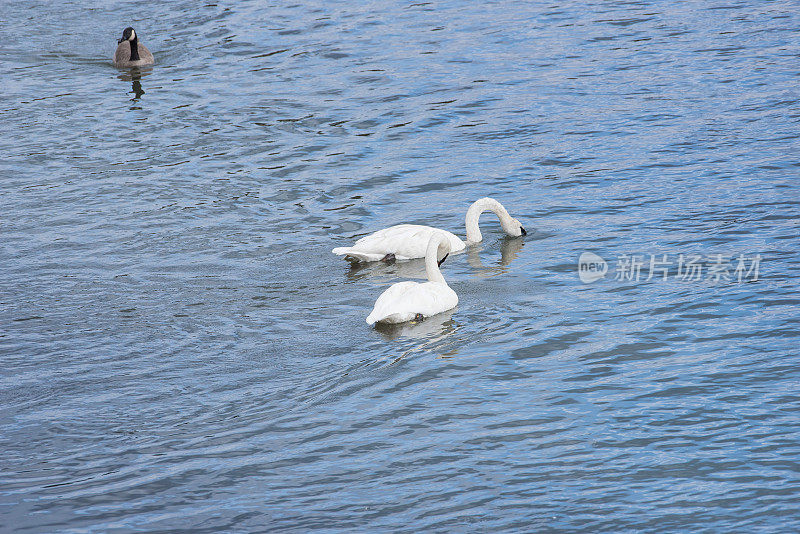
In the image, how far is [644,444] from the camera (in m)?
7.46

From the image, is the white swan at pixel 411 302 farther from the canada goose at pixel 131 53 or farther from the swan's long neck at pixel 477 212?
the canada goose at pixel 131 53

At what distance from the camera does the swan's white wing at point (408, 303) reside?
32.0 ft

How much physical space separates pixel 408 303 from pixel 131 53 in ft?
44.7

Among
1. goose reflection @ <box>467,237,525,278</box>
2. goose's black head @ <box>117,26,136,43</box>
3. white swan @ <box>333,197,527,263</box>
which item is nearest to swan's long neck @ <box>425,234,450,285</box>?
white swan @ <box>333,197,527,263</box>

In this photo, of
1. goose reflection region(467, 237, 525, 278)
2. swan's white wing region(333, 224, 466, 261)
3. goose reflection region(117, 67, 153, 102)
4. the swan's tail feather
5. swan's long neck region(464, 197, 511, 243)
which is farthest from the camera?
goose reflection region(117, 67, 153, 102)

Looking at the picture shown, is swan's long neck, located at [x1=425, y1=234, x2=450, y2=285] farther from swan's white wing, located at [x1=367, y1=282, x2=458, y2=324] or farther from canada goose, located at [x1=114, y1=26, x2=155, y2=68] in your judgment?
canada goose, located at [x1=114, y1=26, x2=155, y2=68]

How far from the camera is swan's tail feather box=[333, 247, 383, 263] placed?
37.7 feet

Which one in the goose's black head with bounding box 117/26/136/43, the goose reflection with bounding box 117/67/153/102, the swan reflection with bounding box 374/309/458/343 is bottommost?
the swan reflection with bounding box 374/309/458/343

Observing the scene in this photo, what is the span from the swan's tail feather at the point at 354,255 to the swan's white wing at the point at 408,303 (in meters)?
1.54

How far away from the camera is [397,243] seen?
11805mm

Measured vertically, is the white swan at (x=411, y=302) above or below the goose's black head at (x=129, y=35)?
below

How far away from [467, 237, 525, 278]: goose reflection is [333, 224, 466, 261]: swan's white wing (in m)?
0.44

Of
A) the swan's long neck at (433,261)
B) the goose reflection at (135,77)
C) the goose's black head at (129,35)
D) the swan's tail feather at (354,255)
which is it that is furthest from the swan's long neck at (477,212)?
the goose's black head at (129,35)

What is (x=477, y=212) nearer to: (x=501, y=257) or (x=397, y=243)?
(x=501, y=257)
